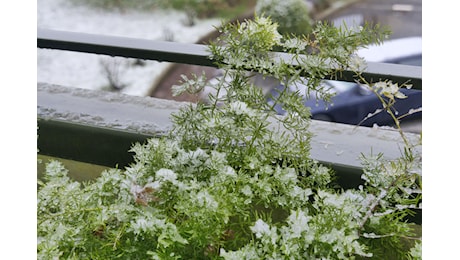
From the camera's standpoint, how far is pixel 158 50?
135cm

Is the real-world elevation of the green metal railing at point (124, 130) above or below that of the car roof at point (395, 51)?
below

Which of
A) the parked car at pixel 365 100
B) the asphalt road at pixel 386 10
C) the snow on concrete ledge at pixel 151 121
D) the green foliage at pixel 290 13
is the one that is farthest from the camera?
the asphalt road at pixel 386 10

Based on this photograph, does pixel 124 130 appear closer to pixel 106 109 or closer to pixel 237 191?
pixel 106 109

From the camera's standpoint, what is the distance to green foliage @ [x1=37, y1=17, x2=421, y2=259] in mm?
877

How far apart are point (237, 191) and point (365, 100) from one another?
1700 millimetres

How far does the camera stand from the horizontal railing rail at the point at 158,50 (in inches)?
45.7

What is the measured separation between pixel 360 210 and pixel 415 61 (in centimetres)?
295

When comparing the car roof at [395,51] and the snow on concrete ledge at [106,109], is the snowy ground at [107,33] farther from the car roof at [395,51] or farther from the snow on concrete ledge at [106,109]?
the snow on concrete ledge at [106,109]

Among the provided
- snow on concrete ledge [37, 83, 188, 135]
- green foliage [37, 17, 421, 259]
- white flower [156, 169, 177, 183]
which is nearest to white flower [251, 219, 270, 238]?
green foliage [37, 17, 421, 259]

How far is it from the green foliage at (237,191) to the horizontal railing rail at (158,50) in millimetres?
97

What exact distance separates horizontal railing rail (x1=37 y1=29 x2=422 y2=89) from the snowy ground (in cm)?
580

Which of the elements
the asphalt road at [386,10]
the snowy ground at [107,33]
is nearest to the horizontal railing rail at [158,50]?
the snowy ground at [107,33]

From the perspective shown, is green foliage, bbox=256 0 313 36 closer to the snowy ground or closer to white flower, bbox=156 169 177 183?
the snowy ground

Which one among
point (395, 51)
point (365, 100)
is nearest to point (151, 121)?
point (365, 100)
